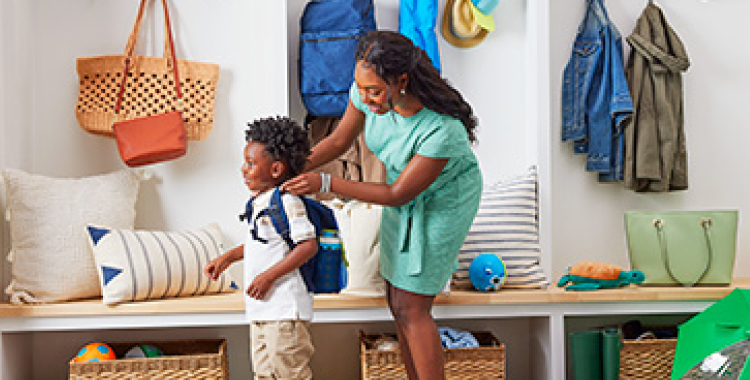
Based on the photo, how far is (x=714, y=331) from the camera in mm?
1893

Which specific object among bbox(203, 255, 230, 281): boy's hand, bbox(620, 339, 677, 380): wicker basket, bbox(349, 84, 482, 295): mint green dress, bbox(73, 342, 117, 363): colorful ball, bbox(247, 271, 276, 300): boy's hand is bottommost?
bbox(620, 339, 677, 380): wicker basket

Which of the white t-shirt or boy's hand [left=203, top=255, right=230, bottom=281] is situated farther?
boy's hand [left=203, top=255, right=230, bottom=281]

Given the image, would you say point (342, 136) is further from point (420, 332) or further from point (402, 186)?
point (420, 332)

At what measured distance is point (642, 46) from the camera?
3301 mm

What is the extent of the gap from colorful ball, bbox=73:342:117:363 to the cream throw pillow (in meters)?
0.20

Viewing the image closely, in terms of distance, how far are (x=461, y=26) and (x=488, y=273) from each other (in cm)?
107

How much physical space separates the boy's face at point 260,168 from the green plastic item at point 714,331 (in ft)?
3.80

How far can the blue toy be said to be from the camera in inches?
113

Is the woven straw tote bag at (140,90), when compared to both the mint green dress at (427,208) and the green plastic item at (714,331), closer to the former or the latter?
the mint green dress at (427,208)

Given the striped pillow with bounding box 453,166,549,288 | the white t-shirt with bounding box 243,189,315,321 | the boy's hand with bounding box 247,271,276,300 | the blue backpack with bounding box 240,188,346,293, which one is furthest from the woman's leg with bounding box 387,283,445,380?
the striped pillow with bounding box 453,166,549,288

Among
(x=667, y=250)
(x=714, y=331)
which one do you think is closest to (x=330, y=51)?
(x=667, y=250)

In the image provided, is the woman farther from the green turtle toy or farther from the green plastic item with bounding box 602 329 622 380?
the green plastic item with bounding box 602 329 622 380

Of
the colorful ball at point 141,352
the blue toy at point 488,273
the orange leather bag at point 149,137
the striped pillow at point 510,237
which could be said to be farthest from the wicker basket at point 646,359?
the orange leather bag at point 149,137

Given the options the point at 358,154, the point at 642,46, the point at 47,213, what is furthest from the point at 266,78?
the point at 642,46
